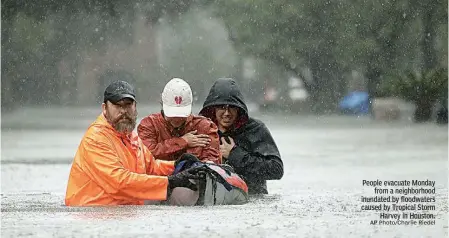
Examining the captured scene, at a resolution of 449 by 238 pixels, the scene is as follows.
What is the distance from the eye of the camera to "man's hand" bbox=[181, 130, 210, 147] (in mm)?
12445

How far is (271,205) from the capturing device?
1302cm

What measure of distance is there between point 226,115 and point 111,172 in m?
1.98

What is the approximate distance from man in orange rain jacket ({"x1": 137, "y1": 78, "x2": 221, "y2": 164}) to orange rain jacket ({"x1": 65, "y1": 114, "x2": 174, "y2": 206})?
14.9 inches

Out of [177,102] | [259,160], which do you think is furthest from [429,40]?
[177,102]

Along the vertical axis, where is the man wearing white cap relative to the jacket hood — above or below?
below

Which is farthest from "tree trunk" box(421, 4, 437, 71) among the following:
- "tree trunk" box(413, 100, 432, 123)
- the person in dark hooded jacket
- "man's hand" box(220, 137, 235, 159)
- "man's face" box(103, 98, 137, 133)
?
"man's face" box(103, 98, 137, 133)

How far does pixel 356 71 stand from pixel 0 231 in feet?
206

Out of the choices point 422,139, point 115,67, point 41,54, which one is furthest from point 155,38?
point 422,139

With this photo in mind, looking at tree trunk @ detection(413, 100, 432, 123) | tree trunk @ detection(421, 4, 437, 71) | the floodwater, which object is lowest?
Result: the floodwater

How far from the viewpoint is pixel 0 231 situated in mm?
10492

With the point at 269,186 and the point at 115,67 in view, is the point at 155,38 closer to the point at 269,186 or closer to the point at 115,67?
the point at 115,67

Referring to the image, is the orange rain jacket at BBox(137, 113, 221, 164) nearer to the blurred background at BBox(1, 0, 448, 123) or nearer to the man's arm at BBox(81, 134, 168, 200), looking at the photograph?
the man's arm at BBox(81, 134, 168, 200)

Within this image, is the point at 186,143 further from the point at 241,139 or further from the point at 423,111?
the point at 423,111

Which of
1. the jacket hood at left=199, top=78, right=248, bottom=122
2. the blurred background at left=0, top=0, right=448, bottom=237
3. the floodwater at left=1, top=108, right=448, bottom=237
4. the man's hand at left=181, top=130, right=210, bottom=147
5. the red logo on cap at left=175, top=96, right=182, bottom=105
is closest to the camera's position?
the floodwater at left=1, top=108, right=448, bottom=237
